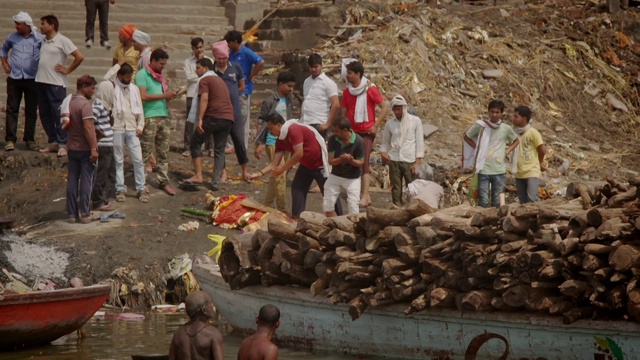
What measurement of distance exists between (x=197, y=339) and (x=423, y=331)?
287 centimetres

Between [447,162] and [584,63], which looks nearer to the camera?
[447,162]

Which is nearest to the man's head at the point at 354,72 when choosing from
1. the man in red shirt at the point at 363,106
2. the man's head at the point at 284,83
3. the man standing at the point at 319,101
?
the man in red shirt at the point at 363,106

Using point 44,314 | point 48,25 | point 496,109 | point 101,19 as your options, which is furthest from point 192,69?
point 44,314

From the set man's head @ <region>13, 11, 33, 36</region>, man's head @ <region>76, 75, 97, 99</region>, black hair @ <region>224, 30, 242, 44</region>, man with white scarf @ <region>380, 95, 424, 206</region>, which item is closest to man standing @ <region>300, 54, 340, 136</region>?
man with white scarf @ <region>380, 95, 424, 206</region>

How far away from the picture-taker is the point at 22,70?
706 inches

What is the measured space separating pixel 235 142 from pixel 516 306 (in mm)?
7996

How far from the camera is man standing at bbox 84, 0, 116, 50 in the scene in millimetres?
21000

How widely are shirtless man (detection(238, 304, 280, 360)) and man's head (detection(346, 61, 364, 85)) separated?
7808 millimetres

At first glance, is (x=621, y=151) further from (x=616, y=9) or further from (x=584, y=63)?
(x=616, y=9)

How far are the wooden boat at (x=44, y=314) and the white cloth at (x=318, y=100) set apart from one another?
16.8ft

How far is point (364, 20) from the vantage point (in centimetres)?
2269

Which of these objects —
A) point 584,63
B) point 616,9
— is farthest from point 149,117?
point 616,9

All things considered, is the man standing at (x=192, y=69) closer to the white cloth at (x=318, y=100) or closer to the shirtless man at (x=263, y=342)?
the white cloth at (x=318, y=100)

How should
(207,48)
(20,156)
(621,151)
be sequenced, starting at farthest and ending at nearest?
(207,48) < (621,151) < (20,156)
